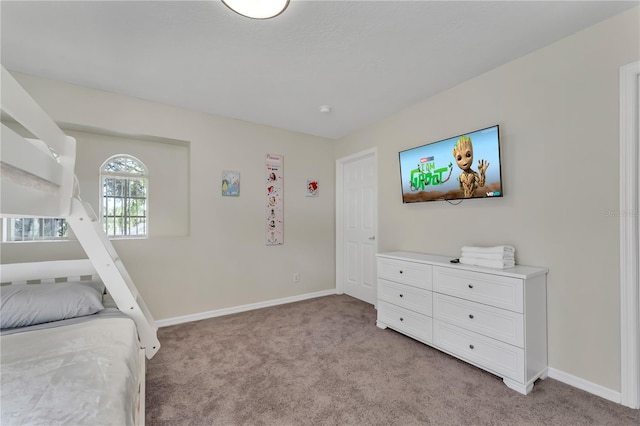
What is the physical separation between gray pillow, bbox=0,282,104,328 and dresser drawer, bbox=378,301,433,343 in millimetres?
2364

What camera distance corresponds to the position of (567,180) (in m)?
1.92

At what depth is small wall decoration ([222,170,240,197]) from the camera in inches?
130

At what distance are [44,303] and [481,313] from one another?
2944 mm

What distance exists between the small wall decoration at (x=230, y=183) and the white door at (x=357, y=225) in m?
1.51

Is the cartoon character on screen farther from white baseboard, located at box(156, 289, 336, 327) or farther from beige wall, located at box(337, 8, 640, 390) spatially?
white baseboard, located at box(156, 289, 336, 327)

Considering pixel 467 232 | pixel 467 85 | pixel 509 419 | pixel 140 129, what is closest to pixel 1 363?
pixel 140 129

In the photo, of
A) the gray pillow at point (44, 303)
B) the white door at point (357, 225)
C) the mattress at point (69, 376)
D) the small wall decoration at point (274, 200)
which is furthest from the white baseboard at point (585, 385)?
the gray pillow at point (44, 303)

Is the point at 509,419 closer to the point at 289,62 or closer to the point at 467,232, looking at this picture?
the point at 467,232

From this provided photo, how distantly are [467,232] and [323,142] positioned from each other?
95.2 inches

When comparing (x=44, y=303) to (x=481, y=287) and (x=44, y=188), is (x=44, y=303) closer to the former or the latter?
(x=44, y=188)

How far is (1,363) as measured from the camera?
116 cm

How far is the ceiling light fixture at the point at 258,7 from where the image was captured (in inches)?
57.1

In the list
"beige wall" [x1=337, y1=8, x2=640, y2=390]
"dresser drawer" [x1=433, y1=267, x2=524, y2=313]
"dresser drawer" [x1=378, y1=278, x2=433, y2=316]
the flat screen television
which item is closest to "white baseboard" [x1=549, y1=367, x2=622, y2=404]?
"beige wall" [x1=337, y1=8, x2=640, y2=390]

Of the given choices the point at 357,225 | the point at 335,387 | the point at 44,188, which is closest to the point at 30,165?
the point at 44,188
